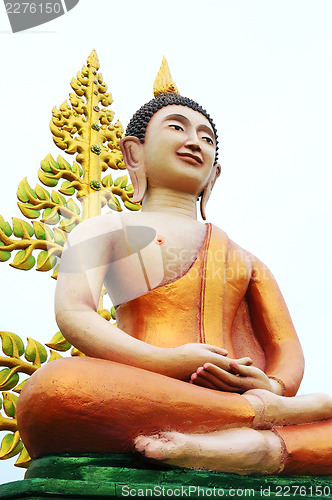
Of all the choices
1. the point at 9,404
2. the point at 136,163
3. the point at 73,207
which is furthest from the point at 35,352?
the point at 136,163

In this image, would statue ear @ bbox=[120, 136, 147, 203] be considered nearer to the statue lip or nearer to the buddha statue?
the buddha statue

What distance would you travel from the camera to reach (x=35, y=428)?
2.31m

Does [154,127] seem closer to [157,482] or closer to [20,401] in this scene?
[20,401]

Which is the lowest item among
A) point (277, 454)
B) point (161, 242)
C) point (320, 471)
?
point (320, 471)

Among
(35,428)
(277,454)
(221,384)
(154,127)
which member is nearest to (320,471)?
(277,454)

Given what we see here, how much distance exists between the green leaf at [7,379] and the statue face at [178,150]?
1.50 metres

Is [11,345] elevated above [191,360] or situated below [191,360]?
below

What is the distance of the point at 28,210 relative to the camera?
13.9 feet

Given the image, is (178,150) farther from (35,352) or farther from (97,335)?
(35,352)

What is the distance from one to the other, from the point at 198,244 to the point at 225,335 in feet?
1.82

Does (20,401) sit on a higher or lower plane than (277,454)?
higher

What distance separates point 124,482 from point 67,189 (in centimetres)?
276

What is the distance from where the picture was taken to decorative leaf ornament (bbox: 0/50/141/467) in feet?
12.4

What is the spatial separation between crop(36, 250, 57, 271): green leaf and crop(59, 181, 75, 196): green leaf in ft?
1.83
